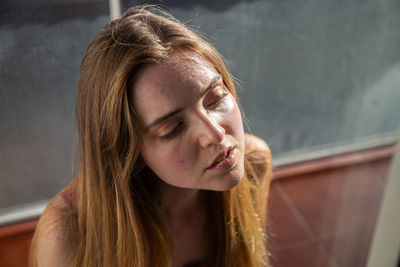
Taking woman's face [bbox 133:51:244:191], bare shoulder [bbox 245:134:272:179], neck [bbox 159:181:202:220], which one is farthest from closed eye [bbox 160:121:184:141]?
bare shoulder [bbox 245:134:272:179]

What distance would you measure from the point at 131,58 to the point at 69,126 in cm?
80

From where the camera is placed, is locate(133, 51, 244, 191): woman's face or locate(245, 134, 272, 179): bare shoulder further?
locate(245, 134, 272, 179): bare shoulder

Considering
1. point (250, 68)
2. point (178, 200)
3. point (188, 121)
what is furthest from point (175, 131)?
point (250, 68)

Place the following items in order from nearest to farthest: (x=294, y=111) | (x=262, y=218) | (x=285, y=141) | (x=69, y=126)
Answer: (x=262, y=218), (x=69, y=126), (x=294, y=111), (x=285, y=141)

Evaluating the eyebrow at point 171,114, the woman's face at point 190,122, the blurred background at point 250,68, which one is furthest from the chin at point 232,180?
the blurred background at point 250,68

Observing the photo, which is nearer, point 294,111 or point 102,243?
point 102,243

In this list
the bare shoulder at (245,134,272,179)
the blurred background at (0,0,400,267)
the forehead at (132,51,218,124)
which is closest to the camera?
the forehead at (132,51,218,124)

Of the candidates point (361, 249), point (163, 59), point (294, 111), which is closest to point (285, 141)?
point (294, 111)

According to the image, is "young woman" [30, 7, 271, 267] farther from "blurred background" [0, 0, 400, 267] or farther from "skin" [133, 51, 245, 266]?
"blurred background" [0, 0, 400, 267]

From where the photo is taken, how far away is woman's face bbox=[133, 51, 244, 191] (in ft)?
1.78

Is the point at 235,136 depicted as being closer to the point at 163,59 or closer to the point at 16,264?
the point at 163,59

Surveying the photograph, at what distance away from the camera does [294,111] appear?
1.52m

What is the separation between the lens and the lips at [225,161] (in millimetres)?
568

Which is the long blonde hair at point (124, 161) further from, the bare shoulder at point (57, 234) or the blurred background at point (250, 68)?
the blurred background at point (250, 68)
